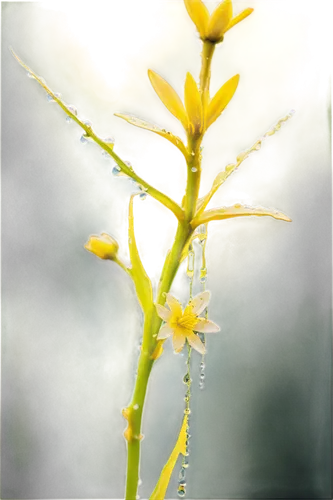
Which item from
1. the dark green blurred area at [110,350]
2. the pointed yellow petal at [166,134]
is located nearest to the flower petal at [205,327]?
the pointed yellow petal at [166,134]

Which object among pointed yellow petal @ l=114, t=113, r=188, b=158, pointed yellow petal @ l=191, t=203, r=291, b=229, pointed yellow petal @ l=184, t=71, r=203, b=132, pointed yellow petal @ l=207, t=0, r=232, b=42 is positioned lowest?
pointed yellow petal @ l=191, t=203, r=291, b=229

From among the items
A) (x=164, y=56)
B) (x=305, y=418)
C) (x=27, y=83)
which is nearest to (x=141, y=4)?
(x=164, y=56)

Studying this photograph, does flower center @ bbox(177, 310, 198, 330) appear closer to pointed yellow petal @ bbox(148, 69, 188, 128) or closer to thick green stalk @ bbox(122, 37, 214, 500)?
thick green stalk @ bbox(122, 37, 214, 500)

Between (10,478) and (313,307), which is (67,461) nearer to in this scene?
(10,478)

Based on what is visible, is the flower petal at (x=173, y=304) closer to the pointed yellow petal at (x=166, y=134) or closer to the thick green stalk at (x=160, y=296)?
the thick green stalk at (x=160, y=296)

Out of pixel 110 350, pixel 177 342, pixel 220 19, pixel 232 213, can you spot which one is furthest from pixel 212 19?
pixel 110 350

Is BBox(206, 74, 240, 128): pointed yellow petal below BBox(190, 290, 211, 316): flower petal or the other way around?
the other way around


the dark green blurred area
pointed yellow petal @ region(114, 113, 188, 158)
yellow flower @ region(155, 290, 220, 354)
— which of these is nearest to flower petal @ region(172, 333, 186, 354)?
yellow flower @ region(155, 290, 220, 354)
